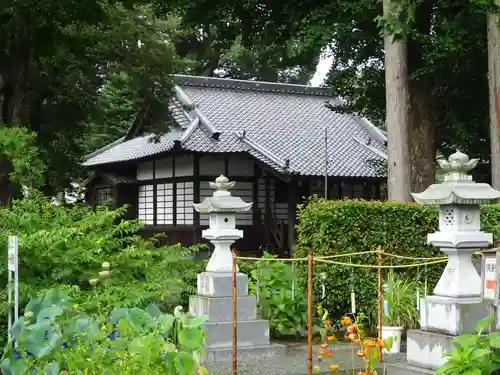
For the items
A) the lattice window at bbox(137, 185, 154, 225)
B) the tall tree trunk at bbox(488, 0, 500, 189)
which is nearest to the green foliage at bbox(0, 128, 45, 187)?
the tall tree trunk at bbox(488, 0, 500, 189)

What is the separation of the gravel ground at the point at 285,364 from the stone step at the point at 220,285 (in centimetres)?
91

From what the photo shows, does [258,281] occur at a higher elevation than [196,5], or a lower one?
lower

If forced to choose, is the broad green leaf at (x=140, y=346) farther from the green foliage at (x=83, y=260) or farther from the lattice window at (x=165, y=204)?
the lattice window at (x=165, y=204)

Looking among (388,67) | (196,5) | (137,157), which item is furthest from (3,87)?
(137,157)

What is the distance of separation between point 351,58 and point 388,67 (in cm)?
416

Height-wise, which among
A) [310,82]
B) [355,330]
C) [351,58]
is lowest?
[355,330]

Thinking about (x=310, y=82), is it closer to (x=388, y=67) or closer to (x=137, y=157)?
(x=137, y=157)

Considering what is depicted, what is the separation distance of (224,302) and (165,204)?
18006 mm

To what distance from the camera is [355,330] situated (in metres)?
5.24

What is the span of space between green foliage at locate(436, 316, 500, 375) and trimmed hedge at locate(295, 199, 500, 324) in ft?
18.8

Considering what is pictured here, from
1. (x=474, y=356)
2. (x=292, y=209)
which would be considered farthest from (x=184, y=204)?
(x=474, y=356)

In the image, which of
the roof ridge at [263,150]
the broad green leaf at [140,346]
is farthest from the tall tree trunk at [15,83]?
the roof ridge at [263,150]

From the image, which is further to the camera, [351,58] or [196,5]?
[351,58]

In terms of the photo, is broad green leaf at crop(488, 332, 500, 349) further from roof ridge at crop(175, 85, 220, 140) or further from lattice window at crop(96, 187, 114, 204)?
lattice window at crop(96, 187, 114, 204)
